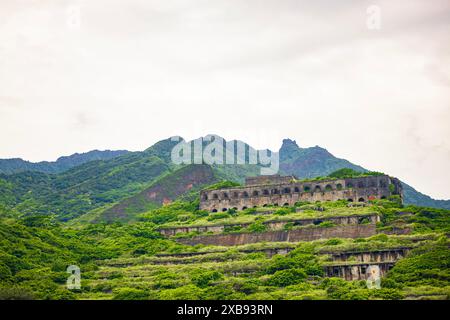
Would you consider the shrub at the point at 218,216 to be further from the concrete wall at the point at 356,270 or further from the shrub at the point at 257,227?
the concrete wall at the point at 356,270

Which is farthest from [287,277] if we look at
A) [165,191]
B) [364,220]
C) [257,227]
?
[165,191]

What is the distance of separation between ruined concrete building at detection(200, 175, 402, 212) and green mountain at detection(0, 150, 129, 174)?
315 ft

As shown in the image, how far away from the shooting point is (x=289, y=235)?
59156 mm

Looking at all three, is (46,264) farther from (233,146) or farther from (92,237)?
(233,146)

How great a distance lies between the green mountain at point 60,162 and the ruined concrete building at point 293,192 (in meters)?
96.0

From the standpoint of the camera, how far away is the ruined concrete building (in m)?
71.3

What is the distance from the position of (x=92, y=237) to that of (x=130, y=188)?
4873 cm

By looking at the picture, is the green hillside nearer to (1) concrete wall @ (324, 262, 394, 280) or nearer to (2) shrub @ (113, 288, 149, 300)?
(2) shrub @ (113, 288, 149, 300)

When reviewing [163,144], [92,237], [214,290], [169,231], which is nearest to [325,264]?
[214,290]
